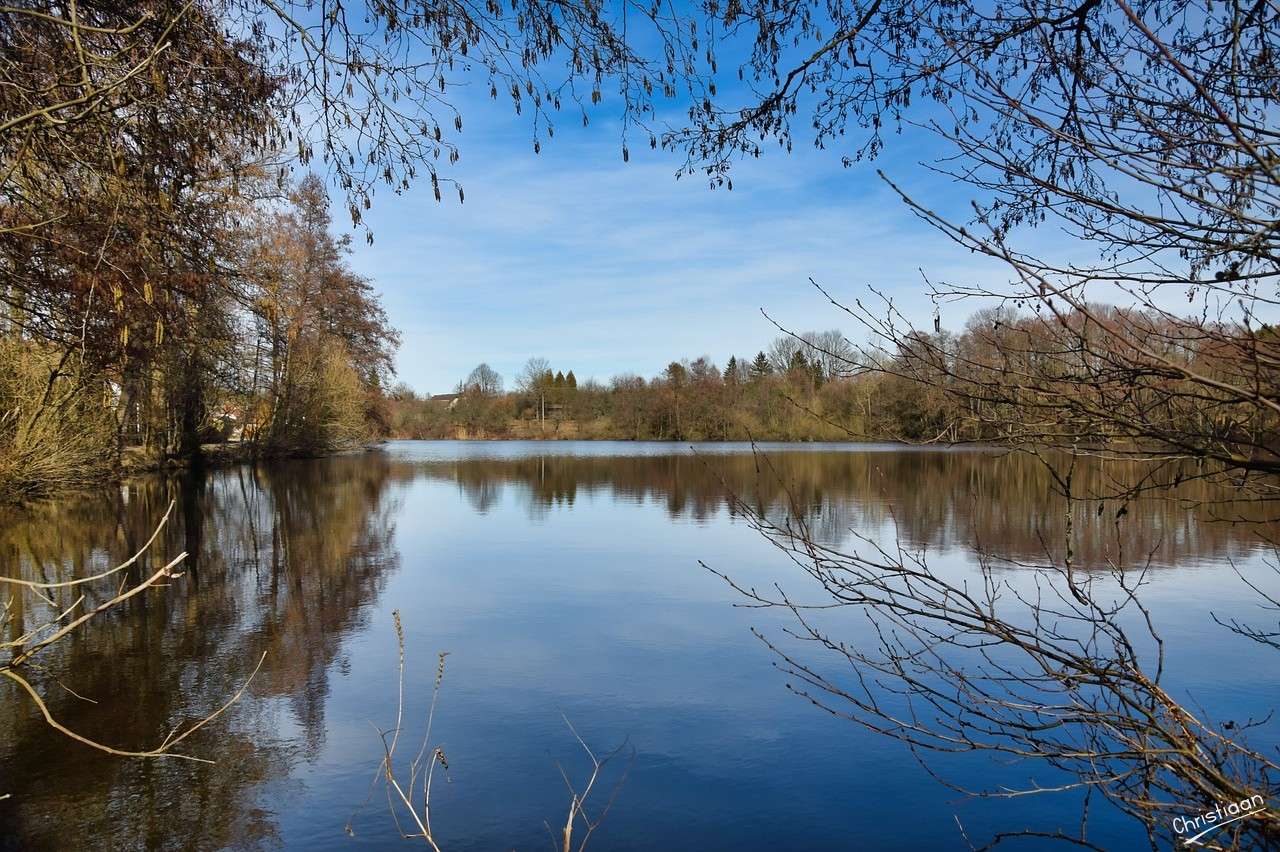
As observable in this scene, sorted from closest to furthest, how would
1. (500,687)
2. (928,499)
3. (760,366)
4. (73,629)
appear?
1. (73,629)
2. (500,687)
3. (928,499)
4. (760,366)

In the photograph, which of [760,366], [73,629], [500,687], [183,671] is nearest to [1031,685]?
[500,687]

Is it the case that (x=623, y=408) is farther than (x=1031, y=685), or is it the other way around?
(x=623, y=408)

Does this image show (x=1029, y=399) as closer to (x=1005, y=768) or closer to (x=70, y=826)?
(x=1005, y=768)

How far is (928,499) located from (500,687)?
1385 centimetres

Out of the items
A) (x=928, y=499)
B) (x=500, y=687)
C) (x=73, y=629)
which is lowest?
(x=500, y=687)

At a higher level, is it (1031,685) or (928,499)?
(1031,685)

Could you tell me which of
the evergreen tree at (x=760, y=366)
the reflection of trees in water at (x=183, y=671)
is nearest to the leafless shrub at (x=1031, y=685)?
the reflection of trees in water at (x=183, y=671)

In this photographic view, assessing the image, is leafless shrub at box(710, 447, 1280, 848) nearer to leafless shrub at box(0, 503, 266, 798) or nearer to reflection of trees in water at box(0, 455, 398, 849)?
leafless shrub at box(0, 503, 266, 798)

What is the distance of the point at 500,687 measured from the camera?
20.3ft

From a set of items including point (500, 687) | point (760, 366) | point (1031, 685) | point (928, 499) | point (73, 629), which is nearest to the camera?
point (1031, 685)

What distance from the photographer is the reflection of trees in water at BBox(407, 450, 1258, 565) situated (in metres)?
11.4

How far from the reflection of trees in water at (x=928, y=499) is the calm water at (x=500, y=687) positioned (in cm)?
19

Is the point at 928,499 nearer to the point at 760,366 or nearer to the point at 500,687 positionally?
the point at 500,687

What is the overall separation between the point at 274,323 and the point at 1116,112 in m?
29.2
